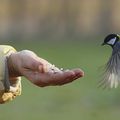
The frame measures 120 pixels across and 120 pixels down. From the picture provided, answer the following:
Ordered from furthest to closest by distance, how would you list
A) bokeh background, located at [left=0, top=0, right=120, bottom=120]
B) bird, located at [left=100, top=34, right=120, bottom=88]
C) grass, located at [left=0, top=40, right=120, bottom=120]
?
bokeh background, located at [left=0, top=0, right=120, bottom=120], grass, located at [left=0, top=40, right=120, bottom=120], bird, located at [left=100, top=34, right=120, bottom=88]

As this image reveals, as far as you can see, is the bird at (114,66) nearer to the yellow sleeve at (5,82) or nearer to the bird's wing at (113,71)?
the bird's wing at (113,71)

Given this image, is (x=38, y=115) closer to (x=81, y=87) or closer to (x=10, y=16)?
(x=81, y=87)

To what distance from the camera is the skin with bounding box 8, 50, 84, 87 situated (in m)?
2.28

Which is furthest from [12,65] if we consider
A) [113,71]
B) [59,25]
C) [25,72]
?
[59,25]

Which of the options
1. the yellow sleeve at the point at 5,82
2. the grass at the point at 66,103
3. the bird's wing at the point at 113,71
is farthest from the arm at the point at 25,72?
the grass at the point at 66,103

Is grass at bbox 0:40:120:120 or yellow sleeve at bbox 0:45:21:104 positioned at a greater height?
yellow sleeve at bbox 0:45:21:104

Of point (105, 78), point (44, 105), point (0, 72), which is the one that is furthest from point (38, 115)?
point (0, 72)

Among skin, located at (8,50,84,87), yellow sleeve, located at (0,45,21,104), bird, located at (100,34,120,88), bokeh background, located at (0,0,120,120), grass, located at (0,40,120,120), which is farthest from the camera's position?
bokeh background, located at (0,0,120,120)

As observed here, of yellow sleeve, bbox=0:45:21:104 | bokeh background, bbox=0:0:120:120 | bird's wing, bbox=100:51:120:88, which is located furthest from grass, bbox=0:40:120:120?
bokeh background, bbox=0:0:120:120

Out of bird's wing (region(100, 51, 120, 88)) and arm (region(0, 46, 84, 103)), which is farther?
bird's wing (region(100, 51, 120, 88))

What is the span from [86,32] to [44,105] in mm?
12449

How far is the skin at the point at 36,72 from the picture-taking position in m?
2.28

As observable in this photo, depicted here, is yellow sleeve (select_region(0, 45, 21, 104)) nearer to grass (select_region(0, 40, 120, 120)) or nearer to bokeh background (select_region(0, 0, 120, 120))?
grass (select_region(0, 40, 120, 120))

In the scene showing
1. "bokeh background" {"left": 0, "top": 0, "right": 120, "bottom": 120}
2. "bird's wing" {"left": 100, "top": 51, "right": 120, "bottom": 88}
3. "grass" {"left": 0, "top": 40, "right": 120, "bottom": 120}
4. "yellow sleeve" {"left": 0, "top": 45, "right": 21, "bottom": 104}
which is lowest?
"bokeh background" {"left": 0, "top": 0, "right": 120, "bottom": 120}
